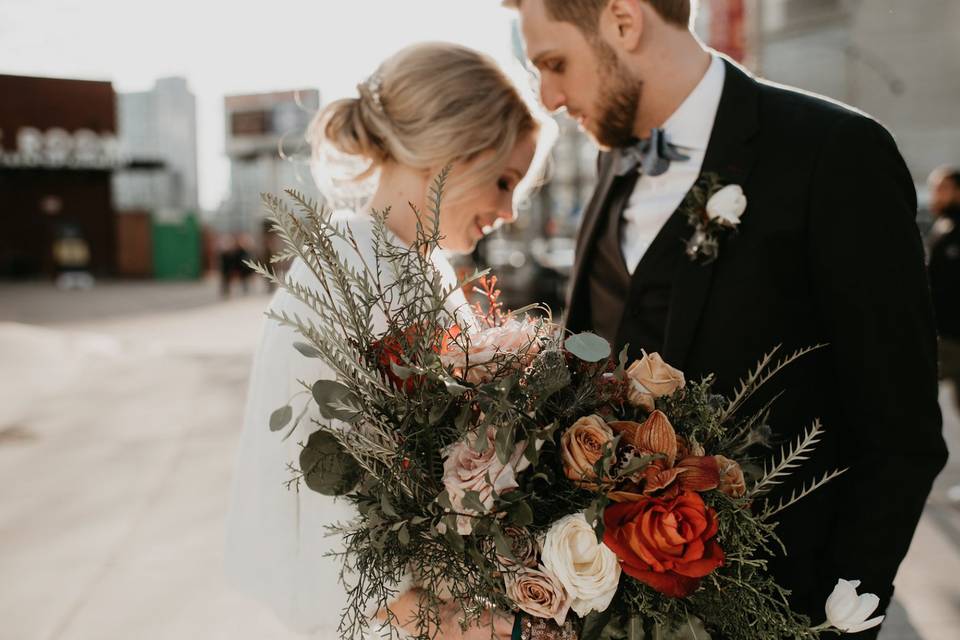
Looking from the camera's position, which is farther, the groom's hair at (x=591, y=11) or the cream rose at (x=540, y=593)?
the groom's hair at (x=591, y=11)

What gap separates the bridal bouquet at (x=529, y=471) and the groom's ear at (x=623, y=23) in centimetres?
113

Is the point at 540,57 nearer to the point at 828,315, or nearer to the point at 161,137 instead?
the point at 828,315

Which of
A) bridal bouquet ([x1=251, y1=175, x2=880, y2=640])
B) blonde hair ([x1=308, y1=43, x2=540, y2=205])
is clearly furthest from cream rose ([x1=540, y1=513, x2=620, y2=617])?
blonde hair ([x1=308, y1=43, x2=540, y2=205])

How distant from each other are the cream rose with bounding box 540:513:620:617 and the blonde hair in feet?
3.46

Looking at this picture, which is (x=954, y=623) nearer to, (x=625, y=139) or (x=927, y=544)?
(x=927, y=544)

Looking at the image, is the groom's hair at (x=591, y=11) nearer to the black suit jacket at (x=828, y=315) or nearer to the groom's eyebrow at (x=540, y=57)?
the groom's eyebrow at (x=540, y=57)

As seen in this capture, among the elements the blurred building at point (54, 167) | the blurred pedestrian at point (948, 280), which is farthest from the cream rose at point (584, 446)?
the blurred building at point (54, 167)

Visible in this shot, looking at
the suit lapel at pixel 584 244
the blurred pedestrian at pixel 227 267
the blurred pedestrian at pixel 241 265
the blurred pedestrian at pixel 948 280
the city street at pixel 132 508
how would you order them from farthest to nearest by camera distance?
the blurred pedestrian at pixel 241 265
the blurred pedestrian at pixel 227 267
the blurred pedestrian at pixel 948 280
the city street at pixel 132 508
the suit lapel at pixel 584 244

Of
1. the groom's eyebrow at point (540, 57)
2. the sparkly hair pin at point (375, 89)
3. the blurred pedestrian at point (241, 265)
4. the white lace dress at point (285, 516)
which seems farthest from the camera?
the blurred pedestrian at point (241, 265)

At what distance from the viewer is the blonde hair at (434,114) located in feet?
6.39

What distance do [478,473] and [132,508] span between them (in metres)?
5.23

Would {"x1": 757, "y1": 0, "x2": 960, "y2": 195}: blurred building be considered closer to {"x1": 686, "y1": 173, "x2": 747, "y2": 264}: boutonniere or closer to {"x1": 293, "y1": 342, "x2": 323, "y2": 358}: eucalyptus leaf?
{"x1": 686, "y1": 173, "x2": 747, "y2": 264}: boutonniere

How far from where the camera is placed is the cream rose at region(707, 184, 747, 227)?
1.89m

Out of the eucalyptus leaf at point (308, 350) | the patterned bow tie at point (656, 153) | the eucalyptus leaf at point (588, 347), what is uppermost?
the patterned bow tie at point (656, 153)
